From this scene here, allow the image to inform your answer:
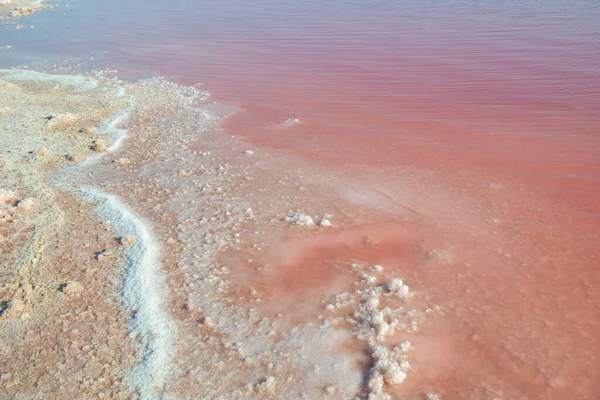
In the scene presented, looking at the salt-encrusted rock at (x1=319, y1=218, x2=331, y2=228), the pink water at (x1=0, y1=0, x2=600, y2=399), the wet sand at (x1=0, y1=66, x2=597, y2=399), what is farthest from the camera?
the salt-encrusted rock at (x1=319, y1=218, x2=331, y2=228)

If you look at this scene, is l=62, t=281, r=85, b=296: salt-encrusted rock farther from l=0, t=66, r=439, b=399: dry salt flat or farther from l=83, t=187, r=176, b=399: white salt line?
l=83, t=187, r=176, b=399: white salt line

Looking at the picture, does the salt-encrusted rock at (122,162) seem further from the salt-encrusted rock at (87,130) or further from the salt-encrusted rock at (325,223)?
the salt-encrusted rock at (325,223)

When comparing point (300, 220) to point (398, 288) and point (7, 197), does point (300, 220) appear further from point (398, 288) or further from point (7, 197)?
point (7, 197)

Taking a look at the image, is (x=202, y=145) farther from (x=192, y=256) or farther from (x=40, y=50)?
(x=40, y=50)

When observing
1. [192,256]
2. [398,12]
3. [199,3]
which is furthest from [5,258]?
[199,3]

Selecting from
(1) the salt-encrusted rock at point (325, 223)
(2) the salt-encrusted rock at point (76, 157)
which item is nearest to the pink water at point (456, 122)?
(1) the salt-encrusted rock at point (325, 223)

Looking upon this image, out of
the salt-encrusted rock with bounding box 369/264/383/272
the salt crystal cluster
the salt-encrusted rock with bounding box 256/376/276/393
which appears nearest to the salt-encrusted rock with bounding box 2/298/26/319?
the salt-encrusted rock with bounding box 256/376/276/393
